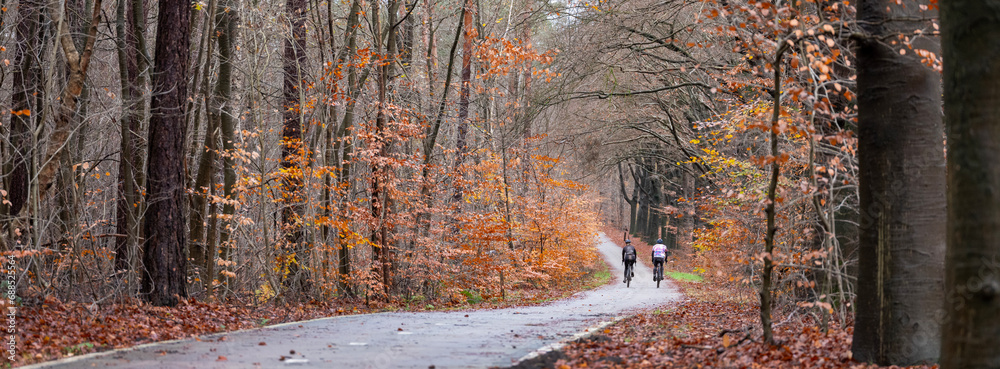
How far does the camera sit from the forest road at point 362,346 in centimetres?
701

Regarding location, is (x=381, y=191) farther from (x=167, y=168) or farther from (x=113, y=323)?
(x=113, y=323)

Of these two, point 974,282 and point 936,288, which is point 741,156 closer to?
point 936,288

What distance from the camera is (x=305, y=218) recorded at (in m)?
16.0

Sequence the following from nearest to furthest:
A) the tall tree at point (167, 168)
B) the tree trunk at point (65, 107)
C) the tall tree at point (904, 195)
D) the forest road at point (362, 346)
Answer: the forest road at point (362, 346), the tall tree at point (904, 195), the tree trunk at point (65, 107), the tall tree at point (167, 168)

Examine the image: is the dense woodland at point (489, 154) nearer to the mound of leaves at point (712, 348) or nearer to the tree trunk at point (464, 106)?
the tree trunk at point (464, 106)

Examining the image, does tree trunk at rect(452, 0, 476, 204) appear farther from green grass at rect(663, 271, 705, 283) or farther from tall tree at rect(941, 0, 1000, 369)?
green grass at rect(663, 271, 705, 283)

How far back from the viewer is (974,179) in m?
4.61

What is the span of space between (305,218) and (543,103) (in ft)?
25.4

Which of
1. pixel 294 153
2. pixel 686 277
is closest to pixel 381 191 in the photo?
pixel 294 153

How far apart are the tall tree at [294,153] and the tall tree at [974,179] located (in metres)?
13.0

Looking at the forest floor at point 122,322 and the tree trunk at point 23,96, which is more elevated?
the tree trunk at point 23,96

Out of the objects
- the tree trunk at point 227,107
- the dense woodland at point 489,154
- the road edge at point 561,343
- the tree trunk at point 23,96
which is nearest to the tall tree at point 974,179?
the dense woodland at point 489,154

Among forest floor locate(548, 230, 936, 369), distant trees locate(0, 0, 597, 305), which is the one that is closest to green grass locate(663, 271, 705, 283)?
distant trees locate(0, 0, 597, 305)

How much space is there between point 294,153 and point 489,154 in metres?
9.18
